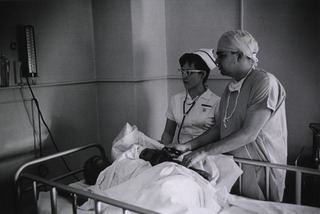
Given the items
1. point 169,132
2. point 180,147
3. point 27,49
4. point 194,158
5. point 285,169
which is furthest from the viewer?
point 169,132

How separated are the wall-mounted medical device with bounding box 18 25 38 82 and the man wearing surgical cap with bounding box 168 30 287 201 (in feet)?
5.29

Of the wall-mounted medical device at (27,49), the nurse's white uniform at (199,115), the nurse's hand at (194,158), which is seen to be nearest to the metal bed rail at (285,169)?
the nurse's hand at (194,158)

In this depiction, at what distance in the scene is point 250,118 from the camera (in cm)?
205

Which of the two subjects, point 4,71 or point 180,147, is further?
point 4,71

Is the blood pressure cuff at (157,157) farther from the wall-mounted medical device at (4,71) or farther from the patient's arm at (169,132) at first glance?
the wall-mounted medical device at (4,71)

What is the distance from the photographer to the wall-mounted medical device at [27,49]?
2.81m

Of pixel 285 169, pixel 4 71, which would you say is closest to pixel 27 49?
pixel 4 71

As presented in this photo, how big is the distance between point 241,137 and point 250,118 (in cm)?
13

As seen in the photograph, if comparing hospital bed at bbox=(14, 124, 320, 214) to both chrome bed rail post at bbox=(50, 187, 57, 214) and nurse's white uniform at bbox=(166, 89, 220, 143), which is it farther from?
nurse's white uniform at bbox=(166, 89, 220, 143)

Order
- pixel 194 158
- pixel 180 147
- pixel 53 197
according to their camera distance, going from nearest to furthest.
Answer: pixel 53 197 → pixel 194 158 → pixel 180 147

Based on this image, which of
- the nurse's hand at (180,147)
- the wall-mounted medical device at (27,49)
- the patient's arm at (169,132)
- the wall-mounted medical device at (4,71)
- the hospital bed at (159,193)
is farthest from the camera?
the patient's arm at (169,132)

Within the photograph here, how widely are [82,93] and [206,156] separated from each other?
1827 mm

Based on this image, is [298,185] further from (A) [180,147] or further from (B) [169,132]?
(B) [169,132]

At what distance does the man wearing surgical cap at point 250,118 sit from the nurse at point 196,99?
19.3 inches
